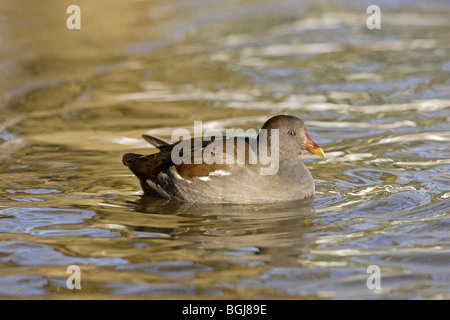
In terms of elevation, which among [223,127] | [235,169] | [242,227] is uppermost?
[223,127]

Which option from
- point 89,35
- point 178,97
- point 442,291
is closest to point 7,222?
point 442,291

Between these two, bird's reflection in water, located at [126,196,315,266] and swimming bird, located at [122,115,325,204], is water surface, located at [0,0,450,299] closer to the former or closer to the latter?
bird's reflection in water, located at [126,196,315,266]

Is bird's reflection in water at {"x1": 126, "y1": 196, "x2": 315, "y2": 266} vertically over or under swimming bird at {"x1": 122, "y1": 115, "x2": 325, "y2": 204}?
under

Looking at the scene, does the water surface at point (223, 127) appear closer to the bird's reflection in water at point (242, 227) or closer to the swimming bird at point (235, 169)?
the bird's reflection in water at point (242, 227)

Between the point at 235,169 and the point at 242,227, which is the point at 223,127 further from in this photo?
the point at 242,227

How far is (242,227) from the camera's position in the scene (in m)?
7.46

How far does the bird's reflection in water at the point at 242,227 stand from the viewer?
22.5 feet

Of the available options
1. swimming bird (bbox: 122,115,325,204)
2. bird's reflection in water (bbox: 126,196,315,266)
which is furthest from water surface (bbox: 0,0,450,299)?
swimming bird (bbox: 122,115,325,204)

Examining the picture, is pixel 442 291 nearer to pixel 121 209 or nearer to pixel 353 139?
pixel 121 209

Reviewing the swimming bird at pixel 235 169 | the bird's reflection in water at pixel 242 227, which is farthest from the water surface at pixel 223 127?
the swimming bird at pixel 235 169

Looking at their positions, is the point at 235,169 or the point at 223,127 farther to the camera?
the point at 223,127

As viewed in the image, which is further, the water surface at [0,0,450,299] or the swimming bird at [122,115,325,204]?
the swimming bird at [122,115,325,204]

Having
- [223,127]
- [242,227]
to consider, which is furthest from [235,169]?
[223,127]

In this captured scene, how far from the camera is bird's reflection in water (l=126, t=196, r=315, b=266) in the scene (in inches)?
269
